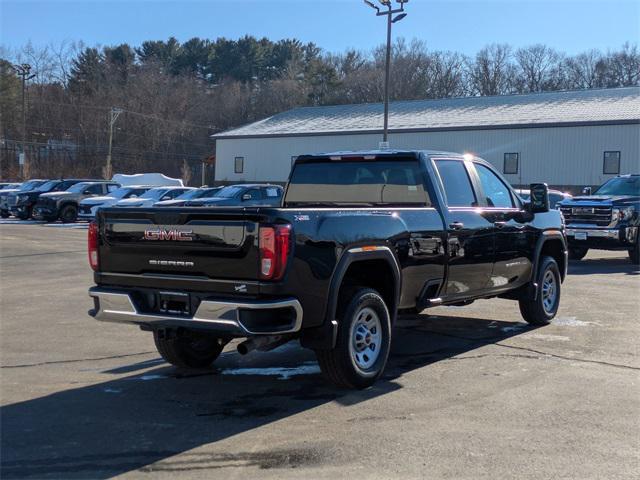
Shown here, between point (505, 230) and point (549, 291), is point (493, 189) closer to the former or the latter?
point (505, 230)

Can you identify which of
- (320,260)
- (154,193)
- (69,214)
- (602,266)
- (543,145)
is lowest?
(602,266)

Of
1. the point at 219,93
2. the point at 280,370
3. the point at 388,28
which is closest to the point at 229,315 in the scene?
the point at 280,370

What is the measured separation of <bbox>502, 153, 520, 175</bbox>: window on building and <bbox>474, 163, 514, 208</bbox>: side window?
114ft

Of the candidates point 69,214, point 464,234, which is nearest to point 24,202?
point 69,214

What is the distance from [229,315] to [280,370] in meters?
1.83

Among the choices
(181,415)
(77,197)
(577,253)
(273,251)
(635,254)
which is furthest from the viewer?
(77,197)

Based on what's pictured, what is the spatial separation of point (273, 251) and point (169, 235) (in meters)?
0.96

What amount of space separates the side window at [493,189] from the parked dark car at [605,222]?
27.7 feet

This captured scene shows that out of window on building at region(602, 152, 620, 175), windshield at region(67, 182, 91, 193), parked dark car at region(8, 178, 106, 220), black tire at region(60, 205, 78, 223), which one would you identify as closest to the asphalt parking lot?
black tire at region(60, 205, 78, 223)

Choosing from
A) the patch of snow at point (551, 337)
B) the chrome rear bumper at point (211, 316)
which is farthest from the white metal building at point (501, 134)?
the chrome rear bumper at point (211, 316)

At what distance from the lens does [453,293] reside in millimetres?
7527

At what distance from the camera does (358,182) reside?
25.9ft

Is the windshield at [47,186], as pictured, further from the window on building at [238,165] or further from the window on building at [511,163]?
the window on building at [511,163]

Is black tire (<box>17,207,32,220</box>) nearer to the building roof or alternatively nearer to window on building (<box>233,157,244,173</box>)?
the building roof
